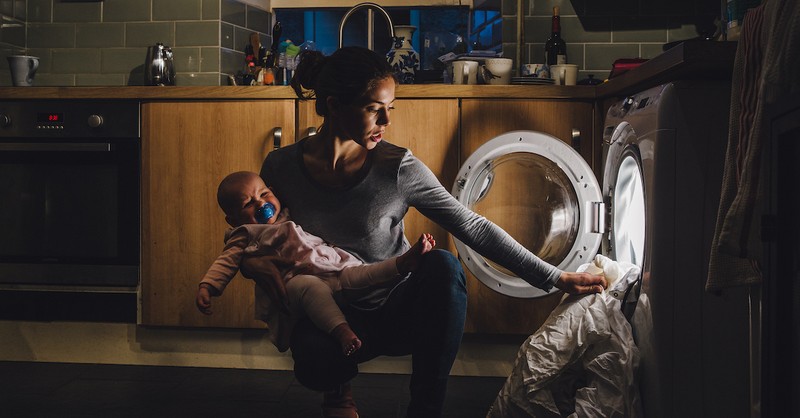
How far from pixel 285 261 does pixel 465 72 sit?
1290 millimetres

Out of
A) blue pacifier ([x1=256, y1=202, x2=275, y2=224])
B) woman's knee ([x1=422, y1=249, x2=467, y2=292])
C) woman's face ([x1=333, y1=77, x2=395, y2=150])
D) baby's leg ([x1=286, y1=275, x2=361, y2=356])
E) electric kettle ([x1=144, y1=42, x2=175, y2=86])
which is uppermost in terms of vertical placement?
electric kettle ([x1=144, y1=42, x2=175, y2=86])

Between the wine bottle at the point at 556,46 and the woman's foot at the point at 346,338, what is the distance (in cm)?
178

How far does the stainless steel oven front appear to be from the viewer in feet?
9.14

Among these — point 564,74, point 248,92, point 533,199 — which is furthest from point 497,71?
point 248,92

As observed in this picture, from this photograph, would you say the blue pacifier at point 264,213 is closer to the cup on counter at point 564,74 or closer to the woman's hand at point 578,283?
the woman's hand at point 578,283

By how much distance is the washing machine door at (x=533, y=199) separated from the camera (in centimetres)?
235

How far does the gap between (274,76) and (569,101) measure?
1155 mm

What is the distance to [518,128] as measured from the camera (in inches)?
105

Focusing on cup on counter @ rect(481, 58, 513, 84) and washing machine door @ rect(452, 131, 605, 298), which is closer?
washing machine door @ rect(452, 131, 605, 298)

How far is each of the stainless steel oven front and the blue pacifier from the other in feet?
3.75

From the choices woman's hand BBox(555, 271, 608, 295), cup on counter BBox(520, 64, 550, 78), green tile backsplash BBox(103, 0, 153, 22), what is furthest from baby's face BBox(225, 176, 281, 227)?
green tile backsplash BBox(103, 0, 153, 22)

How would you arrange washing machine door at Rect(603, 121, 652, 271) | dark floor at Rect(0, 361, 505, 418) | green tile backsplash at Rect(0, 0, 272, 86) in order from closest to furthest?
washing machine door at Rect(603, 121, 652, 271) → dark floor at Rect(0, 361, 505, 418) → green tile backsplash at Rect(0, 0, 272, 86)

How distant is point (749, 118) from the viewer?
4.60 ft

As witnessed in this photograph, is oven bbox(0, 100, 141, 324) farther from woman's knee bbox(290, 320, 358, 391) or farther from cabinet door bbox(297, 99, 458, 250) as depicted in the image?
woman's knee bbox(290, 320, 358, 391)
